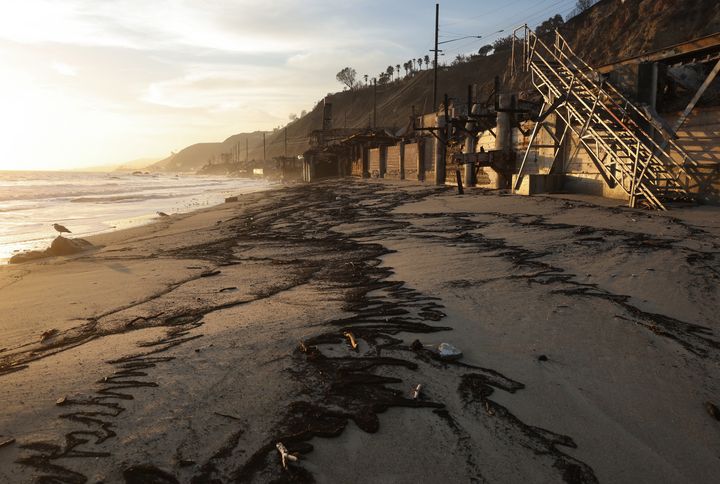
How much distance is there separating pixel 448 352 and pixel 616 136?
35.0 ft

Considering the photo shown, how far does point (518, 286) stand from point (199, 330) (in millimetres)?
3437

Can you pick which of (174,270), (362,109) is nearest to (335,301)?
(174,270)

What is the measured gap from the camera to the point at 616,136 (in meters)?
11.5

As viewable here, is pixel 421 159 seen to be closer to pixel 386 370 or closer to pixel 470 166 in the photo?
pixel 470 166

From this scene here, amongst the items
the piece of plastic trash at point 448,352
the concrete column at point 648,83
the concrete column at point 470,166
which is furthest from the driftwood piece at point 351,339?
the concrete column at point 470,166

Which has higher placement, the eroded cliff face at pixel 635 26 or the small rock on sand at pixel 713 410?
the eroded cliff face at pixel 635 26

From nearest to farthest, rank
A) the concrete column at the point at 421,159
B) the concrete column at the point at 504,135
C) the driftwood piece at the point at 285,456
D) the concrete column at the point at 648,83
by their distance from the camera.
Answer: the driftwood piece at the point at 285,456, the concrete column at the point at 648,83, the concrete column at the point at 504,135, the concrete column at the point at 421,159

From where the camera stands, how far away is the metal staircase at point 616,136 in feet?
36.0

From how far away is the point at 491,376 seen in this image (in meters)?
3.14

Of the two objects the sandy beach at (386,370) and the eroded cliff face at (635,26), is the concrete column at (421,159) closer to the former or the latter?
the eroded cliff face at (635,26)

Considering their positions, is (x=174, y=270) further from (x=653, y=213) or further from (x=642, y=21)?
(x=642, y=21)

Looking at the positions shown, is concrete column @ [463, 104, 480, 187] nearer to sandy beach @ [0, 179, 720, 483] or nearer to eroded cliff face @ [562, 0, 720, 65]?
eroded cliff face @ [562, 0, 720, 65]

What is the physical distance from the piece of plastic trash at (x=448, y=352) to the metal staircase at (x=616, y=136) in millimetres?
9114

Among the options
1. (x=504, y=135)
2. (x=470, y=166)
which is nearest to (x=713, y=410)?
(x=504, y=135)
